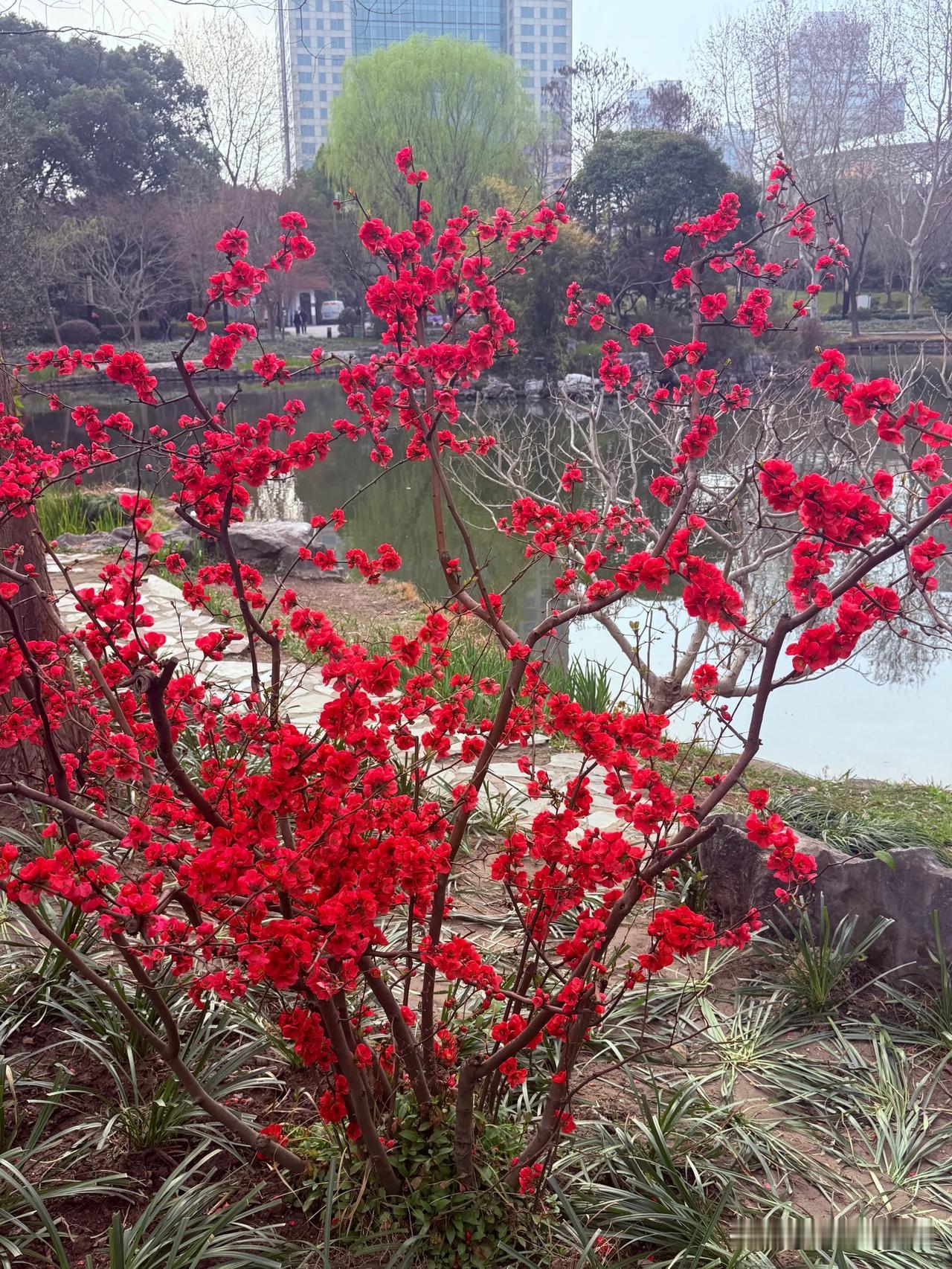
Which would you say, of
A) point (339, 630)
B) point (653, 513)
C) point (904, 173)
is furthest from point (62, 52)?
point (339, 630)

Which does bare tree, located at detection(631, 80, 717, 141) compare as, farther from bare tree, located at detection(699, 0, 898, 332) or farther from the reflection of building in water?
the reflection of building in water

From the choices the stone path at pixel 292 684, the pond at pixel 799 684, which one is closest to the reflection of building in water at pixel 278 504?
the pond at pixel 799 684

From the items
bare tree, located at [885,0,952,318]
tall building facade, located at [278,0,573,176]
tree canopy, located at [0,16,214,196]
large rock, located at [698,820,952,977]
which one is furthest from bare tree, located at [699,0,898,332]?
tall building facade, located at [278,0,573,176]

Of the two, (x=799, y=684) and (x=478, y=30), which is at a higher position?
(x=478, y=30)

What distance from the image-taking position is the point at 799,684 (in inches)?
261

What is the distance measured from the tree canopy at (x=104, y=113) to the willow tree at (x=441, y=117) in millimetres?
5623

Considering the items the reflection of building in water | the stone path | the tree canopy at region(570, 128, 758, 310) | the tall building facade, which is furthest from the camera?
the tall building facade

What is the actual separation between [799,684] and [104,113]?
28.4 meters

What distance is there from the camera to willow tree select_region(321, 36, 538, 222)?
2677 centimetres

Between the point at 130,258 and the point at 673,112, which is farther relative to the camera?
the point at 130,258

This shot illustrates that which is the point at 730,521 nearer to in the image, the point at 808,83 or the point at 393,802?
the point at 393,802

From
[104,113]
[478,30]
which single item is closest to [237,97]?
[104,113]

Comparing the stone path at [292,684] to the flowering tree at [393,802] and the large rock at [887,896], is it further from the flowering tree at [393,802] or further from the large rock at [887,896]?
the large rock at [887,896]

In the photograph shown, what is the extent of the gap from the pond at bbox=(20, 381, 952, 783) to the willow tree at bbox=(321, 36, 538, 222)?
15.6 meters
